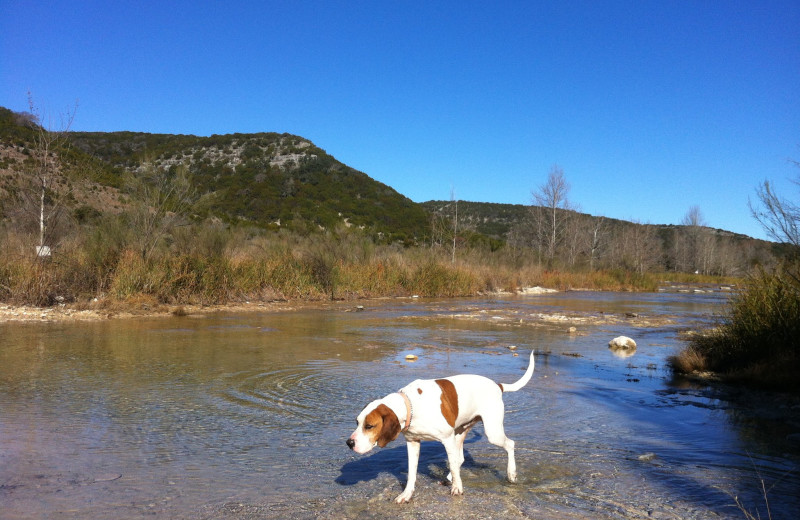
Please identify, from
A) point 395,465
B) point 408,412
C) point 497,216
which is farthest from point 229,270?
point 497,216

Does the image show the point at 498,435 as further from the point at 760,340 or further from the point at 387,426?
the point at 760,340

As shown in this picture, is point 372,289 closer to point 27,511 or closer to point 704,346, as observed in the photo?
point 704,346

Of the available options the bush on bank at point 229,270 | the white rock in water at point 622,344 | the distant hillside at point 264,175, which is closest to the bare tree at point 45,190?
the bush on bank at point 229,270

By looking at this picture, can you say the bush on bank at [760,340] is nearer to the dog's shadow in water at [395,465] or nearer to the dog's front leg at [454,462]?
the dog's shadow in water at [395,465]

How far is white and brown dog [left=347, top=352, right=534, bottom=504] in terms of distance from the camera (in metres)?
3.94

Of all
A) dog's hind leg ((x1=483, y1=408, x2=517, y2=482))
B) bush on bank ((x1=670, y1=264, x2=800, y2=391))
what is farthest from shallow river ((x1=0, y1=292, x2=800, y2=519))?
bush on bank ((x1=670, y1=264, x2=800, y2=391))

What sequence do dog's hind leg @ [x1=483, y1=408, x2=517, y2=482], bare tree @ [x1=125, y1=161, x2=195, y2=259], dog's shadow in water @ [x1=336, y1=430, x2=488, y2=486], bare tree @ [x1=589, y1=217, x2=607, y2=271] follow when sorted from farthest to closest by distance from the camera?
bare tree @ [x1=589, y1=217, x2=607, y2=271]
bare tree @ [x1=125, y1=161, x2=195, y2=259]
dog's shadow in water @ [x1=336, y1=430, x2=488, y2=486]
dog's hind leg @ [x1=483, y1=408, x2=517, y2=482]

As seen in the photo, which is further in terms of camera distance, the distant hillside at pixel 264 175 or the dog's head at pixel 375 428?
the distant hillside at pixel 264 175

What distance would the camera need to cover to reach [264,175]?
7088 centimetres

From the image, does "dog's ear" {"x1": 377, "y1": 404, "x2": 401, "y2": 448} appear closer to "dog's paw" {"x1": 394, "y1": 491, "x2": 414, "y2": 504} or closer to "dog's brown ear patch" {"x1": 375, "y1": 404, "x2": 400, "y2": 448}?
"dog's brown ear patch" {"x1": 375, "y1": 404, "x2": 400, "y2": 448}

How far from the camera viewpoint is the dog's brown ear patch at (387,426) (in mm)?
3939

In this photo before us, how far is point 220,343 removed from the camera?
492 inches

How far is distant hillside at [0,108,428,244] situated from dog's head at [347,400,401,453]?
168 feet

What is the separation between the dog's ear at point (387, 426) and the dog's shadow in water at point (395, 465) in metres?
0.95
